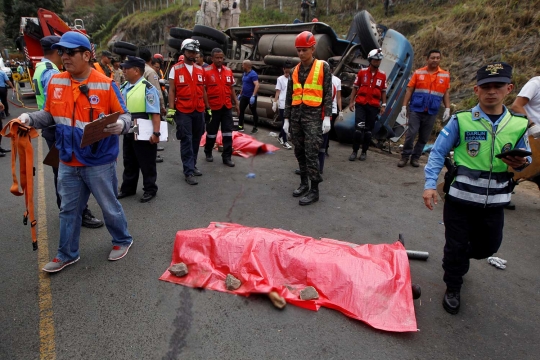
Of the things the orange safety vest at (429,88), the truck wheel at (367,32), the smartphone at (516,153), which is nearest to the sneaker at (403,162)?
the orange safety vest at (429,88)

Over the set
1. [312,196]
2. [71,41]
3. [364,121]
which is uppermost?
[71,41]

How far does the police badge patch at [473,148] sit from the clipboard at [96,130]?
8.54 ft

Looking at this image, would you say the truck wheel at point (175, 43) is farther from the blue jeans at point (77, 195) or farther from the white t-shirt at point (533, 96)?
the white t-shirt at point (533, 96)

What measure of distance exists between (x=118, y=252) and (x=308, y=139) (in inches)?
101

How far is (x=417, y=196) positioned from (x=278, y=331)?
3.37 metres

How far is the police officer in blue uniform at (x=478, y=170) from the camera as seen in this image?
2340 mm

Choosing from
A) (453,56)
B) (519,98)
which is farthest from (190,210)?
(453,56)

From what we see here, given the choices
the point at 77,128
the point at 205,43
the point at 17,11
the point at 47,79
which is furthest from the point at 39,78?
the point at 17,11

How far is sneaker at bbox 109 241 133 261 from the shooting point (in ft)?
10.6

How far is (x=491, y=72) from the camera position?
2285 mm

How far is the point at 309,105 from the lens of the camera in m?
4.39

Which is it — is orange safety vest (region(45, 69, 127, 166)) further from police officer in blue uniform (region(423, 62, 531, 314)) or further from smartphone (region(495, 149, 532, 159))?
smartphone (region(495, 149, 532, 159))

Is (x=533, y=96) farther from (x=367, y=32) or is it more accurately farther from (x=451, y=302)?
(x=367, y=32)

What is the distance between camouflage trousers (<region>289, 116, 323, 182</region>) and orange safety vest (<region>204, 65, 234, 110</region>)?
1.72 m
